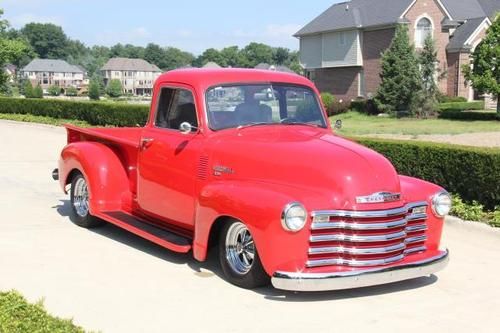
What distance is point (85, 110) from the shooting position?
25547 millimetres

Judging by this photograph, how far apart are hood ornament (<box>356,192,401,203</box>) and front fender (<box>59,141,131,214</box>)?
3329 millimetres

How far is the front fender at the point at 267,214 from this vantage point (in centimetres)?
511

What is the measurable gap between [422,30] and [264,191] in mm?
46046

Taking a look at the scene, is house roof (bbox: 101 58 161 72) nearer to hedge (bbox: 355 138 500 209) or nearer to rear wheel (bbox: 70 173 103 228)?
hedge (bbox: 355 138 500 209)

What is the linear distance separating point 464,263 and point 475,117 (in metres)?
30.2

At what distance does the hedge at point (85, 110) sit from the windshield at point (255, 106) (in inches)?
579

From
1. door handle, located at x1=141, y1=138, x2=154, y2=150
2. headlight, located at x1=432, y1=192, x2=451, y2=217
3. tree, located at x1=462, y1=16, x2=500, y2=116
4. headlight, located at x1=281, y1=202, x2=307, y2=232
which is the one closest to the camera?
headlight, located at x1=281, y1=202, x2=307, y2=232

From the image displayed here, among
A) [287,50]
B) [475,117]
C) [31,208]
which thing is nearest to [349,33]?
[475,117]

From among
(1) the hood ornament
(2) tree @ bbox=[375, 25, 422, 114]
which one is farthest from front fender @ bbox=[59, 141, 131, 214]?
(2) tree @ bbox=[375, 25, 422, 114]

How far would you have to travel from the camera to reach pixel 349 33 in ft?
168

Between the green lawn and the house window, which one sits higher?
the house window

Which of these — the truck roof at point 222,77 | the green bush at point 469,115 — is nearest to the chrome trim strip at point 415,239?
the truck roof at point 222,77

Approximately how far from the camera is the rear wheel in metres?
7.99

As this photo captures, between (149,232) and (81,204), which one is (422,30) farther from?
(149,232)
